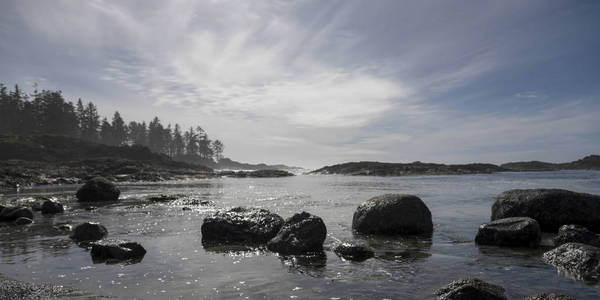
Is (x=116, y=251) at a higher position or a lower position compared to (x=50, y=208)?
lower

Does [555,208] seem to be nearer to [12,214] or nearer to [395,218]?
[395,218]

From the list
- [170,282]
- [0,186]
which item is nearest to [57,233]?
[170,282]

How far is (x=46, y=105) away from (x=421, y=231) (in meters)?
127

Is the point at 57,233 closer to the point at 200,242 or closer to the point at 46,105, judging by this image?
the point at 200,242

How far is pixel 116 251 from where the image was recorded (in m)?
10.3

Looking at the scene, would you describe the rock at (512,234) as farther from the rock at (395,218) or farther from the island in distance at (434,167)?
the island in distance at (434,167)

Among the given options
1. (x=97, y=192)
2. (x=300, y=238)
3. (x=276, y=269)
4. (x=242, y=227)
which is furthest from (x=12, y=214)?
(x=276, y=269)

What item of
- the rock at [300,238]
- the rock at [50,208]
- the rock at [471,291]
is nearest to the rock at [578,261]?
the rock at [471,291]

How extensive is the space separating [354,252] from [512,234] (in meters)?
5.75

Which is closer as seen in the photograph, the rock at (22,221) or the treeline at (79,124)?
the rock at (22,221)

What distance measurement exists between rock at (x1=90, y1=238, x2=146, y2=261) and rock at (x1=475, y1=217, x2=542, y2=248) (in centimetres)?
1142

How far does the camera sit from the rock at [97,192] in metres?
28.3

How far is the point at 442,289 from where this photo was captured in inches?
283

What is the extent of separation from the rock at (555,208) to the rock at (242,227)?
10320 mm
